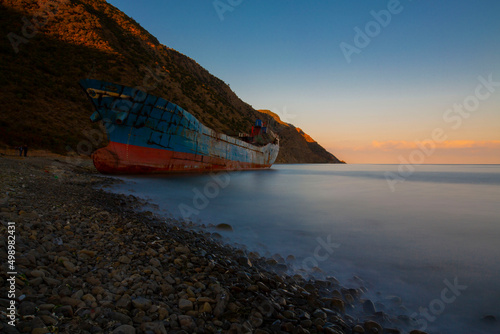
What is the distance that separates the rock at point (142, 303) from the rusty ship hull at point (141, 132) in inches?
562

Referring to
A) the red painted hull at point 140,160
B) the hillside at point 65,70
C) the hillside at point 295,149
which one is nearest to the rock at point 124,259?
the red painted hull at point 140,160

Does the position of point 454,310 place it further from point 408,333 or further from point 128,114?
point 128,114

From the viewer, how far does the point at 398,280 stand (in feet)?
11.7

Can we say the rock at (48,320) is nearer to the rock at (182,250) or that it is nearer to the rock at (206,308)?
the rock at (206,308)

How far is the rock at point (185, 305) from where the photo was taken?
201cm

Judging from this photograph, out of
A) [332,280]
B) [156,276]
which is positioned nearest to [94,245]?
[156,276]

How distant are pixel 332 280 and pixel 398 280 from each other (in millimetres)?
1119

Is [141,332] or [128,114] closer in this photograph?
[141,332]

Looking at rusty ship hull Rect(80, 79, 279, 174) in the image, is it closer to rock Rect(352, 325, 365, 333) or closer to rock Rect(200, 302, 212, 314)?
rock Rect(200, 302, 212, 314)

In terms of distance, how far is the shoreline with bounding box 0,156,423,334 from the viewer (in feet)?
5.55

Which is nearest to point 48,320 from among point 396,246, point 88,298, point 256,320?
point 88,298

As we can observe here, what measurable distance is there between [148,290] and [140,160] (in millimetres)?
14383

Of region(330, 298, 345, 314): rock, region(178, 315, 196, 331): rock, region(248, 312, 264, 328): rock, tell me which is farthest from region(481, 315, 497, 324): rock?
region(178, 315, 196, 331): rock

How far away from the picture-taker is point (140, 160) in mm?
15000
